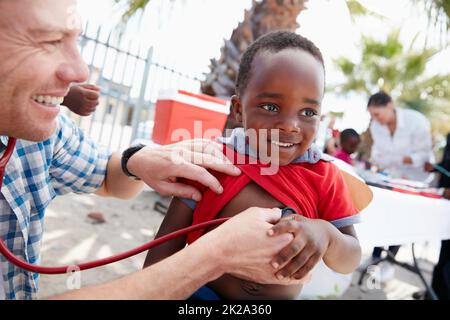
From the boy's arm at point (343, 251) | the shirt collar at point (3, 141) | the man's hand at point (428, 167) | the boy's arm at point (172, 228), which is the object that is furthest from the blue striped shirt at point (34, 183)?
the man's hand at point (428, 167)

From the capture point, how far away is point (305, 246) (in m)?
0.43

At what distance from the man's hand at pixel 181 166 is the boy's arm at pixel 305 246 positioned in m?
0.14

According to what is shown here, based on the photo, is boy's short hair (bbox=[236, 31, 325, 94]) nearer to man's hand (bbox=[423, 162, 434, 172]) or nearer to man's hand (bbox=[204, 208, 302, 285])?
man's hand (bbox=[204, 208, 302, 285])

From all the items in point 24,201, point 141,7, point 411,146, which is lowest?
point 24,201

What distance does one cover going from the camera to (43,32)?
15.5 inches

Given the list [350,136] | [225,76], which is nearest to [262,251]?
[350,136]

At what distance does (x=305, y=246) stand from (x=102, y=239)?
1.81 metres

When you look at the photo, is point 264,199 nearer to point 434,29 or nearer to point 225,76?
point 434,29

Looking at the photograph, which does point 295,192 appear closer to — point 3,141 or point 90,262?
point 90,262

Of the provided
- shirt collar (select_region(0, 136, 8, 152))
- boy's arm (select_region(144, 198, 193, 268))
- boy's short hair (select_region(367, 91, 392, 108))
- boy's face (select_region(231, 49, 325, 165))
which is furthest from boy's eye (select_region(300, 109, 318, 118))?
boy's short hair (select_region(367, 91, 392, 108))

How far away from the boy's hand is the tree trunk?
9.8 inches

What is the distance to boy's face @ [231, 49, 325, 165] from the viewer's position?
0.48 metres

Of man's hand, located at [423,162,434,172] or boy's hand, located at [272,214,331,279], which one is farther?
man's hand, located at [423,162,434,172]

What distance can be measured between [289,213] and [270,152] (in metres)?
0.10
